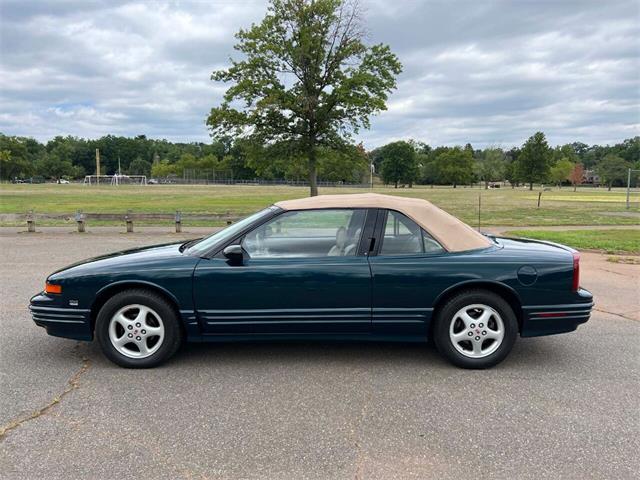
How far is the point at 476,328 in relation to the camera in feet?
13.5

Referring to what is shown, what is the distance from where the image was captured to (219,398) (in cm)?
361

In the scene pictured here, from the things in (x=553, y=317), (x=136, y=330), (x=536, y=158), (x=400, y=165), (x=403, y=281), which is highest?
(x=400, y=165)

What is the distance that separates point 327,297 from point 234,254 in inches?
33.1

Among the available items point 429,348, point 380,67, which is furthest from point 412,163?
point 429,348

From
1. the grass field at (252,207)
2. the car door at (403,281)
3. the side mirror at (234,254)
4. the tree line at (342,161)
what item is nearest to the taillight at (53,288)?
the side mirror at (234,254)

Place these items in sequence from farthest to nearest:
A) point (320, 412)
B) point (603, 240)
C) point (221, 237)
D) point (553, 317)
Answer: point (603, 240), point (221, 237), point (553, 317), point (320, 412)

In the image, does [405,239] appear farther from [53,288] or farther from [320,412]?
[53,288]

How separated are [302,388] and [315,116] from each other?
Result: 1789 centimetres

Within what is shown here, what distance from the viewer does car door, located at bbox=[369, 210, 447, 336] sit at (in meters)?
4.07

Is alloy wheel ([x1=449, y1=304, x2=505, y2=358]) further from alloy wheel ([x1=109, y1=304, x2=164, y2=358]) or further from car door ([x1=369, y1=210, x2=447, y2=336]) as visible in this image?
alloy wheel ([x1=109, y1=304, x2=164, y2=358])

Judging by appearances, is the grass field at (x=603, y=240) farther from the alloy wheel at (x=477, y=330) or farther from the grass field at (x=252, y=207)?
the alloy wheel at (x=477, y=330)

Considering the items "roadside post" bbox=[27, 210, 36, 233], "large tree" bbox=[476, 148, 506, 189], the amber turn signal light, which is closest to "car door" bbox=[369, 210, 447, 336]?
the amber turn signal light

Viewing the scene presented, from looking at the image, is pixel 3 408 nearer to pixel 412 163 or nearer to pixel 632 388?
pixel 632 388

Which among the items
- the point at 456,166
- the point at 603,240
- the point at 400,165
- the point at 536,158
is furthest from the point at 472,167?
the point at 603,240
